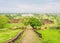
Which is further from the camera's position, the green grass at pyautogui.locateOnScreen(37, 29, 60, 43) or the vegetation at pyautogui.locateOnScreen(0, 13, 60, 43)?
the vegetation at pyautogui.locateOnScreen(0, 13, 60, 43)

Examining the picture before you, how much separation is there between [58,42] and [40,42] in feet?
8.24

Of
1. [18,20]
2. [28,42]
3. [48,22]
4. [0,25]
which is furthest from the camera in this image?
[18,20]

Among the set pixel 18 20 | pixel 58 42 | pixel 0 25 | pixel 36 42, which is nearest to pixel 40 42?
pixel 36 42

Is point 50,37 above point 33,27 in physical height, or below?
above

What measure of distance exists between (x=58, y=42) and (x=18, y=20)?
265 ft

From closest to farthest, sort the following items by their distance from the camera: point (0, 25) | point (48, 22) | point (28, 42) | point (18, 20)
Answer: point (28, 42) < point (0, 25) < point (48, 22) < point (18, 20)

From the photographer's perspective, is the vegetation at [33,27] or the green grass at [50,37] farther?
the vegetation at [33,27]

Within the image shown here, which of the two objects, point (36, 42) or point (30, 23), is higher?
point (36, 42)

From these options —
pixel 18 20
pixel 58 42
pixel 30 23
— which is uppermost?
pixel 58 42

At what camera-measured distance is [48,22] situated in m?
98.4

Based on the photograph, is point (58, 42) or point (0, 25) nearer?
point (58, 42)

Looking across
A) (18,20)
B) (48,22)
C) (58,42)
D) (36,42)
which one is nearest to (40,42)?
(36,42)

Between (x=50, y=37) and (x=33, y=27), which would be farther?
(x=33, y=27)

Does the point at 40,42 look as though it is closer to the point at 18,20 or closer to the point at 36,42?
the point at 36,42
